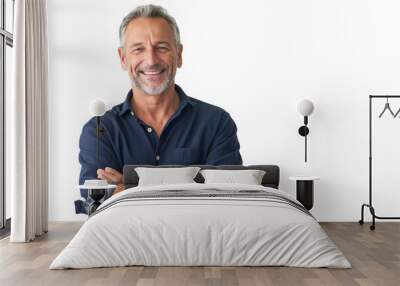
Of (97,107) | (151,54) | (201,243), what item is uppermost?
(151,54)

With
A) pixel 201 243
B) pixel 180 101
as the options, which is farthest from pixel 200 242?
pixel 180 101

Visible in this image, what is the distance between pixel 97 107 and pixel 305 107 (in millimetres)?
2412

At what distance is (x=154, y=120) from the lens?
6660 mm

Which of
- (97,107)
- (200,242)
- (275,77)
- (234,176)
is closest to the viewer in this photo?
(200,242)

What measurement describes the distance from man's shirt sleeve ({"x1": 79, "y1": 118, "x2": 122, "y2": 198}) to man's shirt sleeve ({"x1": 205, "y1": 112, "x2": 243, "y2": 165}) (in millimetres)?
1097

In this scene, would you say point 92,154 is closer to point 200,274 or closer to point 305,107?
point 305,107

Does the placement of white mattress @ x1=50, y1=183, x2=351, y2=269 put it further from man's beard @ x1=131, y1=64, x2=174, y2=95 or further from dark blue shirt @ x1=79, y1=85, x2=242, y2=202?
man's beard @ x1=131, y1=64, x2=174, y2=95

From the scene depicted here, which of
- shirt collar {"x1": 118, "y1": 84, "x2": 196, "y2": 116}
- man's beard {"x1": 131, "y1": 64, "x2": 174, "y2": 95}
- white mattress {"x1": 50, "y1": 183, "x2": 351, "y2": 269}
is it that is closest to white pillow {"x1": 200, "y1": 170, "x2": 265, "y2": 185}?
shirt collar {"x1": 118, "y1": 84, "x2": 196, "y2": 116}

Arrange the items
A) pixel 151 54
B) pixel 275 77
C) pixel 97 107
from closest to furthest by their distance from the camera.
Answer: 1. pixel 151 54
2. pixel 97 107
3. pixel 275 77

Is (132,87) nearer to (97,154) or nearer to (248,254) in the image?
(97,154)

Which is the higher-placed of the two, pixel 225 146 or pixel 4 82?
pixel 4 82

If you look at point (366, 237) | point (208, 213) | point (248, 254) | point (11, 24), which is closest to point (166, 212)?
point (208, 213)

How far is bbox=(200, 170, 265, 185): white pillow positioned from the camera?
6109mm

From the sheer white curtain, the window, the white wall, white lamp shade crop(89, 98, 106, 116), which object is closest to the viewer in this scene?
the sheer white curtain
